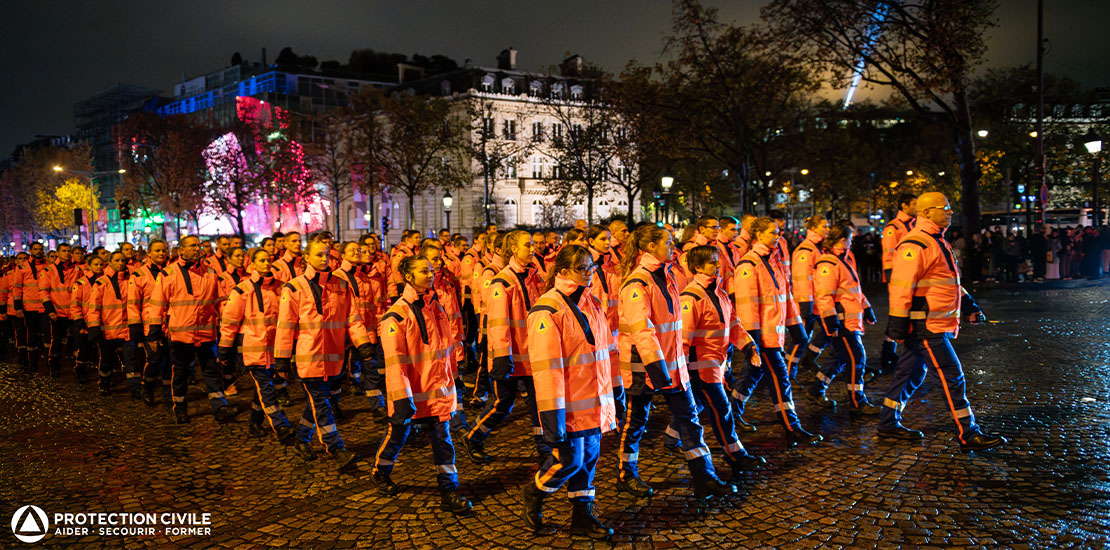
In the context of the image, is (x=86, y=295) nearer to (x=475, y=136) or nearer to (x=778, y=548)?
(x=778, y=548)

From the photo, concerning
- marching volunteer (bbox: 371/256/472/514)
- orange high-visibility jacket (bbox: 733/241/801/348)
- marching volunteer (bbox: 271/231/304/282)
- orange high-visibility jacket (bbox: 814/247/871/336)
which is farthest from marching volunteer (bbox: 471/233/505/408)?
orange high-visibility jacket (bbox: 814/247/871/336)

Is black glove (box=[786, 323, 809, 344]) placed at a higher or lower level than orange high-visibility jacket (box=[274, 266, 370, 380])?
lower

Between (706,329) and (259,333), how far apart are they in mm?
4750

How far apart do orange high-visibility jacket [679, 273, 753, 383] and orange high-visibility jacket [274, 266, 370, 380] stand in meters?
3.00

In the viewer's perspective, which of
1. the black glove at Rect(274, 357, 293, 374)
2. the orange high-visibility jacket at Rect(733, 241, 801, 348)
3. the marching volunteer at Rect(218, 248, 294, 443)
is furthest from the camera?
the marching volunteer at Rect(218, 248, 294, 443)

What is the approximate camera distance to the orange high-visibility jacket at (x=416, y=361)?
602 centimetres

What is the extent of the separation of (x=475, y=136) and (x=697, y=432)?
2353 inches

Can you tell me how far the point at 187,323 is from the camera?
9.76m

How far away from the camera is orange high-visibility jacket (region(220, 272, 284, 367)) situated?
8469 mm

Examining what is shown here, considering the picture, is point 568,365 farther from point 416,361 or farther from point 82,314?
point 82,314

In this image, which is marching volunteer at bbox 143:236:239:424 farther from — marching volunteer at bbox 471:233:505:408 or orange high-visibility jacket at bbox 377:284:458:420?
orange high-visibility jacket at bbox 377:284:458:420

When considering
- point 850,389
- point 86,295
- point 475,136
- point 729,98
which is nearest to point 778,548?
point 850,389

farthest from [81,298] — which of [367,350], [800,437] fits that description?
[800,437]

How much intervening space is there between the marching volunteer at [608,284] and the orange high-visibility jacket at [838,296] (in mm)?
2206
